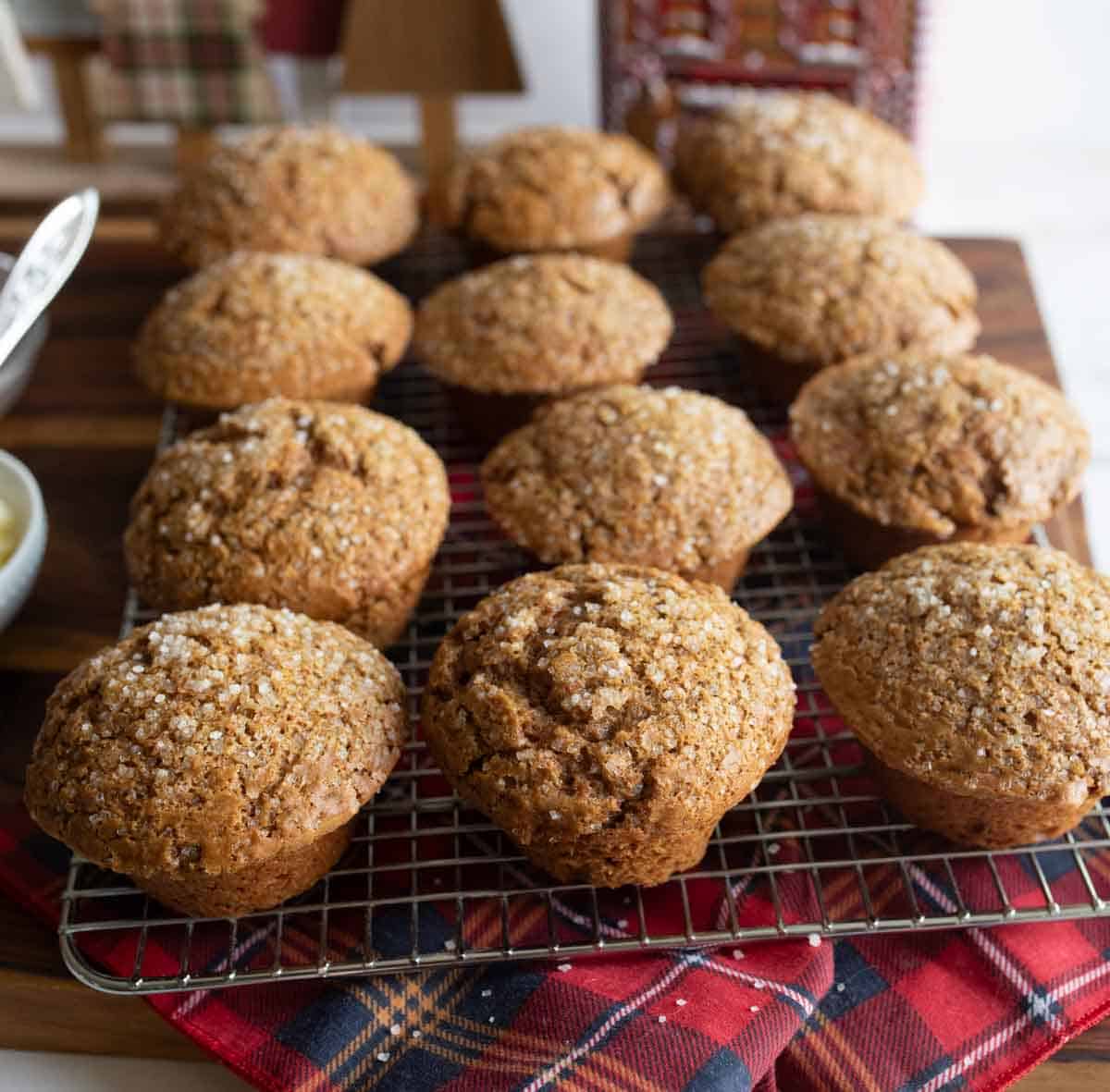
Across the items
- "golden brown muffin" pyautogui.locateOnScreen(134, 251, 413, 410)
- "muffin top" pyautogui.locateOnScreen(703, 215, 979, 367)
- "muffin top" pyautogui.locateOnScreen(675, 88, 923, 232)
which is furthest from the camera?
"muffin top" pyautogui.locateOnScreen(675, 88, 923, 232)

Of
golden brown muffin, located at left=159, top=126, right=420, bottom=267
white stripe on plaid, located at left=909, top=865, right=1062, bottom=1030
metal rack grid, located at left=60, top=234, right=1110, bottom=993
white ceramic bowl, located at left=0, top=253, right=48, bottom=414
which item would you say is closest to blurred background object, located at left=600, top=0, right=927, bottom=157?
golden brown muffin, located at left=159, top=126, right=420, bottom=267

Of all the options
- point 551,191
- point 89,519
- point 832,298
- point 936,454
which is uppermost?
point 551,191

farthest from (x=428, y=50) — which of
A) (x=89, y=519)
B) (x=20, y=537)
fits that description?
(x=20, y=537)

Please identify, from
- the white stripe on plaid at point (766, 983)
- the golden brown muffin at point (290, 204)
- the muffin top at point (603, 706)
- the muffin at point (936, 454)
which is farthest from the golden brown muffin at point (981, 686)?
the golden brown muffin at point (290, 204)

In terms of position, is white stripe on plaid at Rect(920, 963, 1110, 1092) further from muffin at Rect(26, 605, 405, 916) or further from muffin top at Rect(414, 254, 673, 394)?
muffin top at Rect(414, 254, 673, 394)

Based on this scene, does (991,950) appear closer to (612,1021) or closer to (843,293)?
(612,1021)

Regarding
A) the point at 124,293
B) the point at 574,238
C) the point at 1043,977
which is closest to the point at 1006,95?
the point at 574,238

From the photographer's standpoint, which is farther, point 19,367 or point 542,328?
point 19,367
